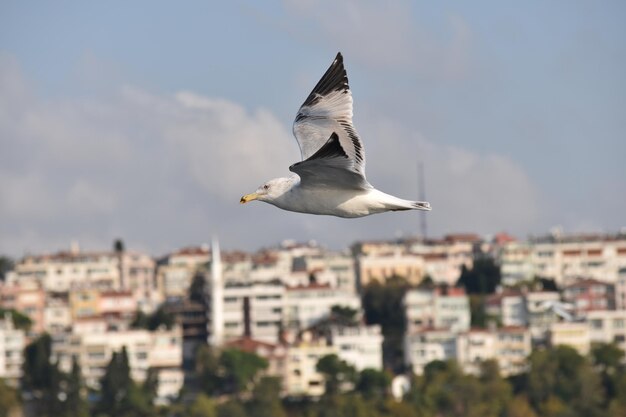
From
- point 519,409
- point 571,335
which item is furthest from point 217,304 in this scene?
point 519,409

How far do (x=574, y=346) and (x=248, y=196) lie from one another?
86.7 metres

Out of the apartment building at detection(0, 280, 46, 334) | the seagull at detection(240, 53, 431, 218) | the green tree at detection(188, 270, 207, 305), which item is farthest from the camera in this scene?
the green tree at detection(188, 270, 207, 305)

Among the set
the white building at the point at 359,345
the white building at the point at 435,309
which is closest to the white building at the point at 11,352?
the white building at the point at 359,345

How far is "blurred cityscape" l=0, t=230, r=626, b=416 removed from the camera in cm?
10012

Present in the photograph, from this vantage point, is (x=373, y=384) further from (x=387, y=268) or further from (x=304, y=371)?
(x=387, y=268)

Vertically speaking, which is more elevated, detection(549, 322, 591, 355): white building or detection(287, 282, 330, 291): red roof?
detection(287, 282, 330, 291): red roof

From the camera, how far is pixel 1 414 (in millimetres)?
91750

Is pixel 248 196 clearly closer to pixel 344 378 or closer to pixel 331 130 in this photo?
pixel 331 130

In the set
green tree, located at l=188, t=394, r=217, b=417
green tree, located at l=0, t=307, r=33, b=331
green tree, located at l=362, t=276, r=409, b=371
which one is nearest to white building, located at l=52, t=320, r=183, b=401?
green tree, located at l=188, t=394, r=217, b=417

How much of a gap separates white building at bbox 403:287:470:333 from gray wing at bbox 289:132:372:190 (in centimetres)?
10068

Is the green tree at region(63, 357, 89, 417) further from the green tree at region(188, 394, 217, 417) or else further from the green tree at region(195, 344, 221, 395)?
the green tree at region(195, 344, 221, 395)

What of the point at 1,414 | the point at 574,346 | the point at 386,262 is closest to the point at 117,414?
the point at 1,414

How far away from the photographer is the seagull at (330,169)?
2131 centimetres

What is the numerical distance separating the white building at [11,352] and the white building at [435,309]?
2507cm
